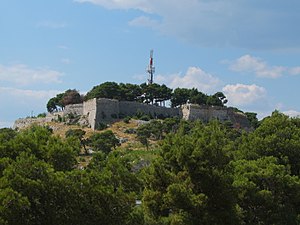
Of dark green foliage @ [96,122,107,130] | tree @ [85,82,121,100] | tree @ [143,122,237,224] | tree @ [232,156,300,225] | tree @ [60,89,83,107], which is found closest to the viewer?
tree @ [143,122,237,224]

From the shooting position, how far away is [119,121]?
67.7 m

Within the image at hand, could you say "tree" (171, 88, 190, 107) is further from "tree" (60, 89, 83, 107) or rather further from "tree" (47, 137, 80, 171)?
"tree" (47, 137, 80, 171)

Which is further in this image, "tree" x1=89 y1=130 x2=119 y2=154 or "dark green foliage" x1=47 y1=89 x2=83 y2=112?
"dark green foliage" x1=47 y1=89 x2=83 y2=112

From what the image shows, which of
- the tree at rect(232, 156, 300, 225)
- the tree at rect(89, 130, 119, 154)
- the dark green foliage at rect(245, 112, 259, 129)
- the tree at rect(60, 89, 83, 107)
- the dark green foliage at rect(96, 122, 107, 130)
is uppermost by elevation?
the tree at rect(60, 89, 83, 107)

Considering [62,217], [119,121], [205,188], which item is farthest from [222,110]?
[62,217]

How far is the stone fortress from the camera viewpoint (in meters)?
67.2

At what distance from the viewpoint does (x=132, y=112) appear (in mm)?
70625

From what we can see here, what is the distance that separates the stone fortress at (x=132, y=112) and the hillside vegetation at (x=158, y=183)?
43.0 m

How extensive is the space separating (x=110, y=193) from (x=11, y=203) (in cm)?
329

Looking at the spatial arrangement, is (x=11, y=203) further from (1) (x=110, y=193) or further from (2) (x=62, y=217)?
(1) (x=110, y=193)

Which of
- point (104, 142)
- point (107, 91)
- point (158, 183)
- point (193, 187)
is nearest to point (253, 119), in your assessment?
point (107, 91)

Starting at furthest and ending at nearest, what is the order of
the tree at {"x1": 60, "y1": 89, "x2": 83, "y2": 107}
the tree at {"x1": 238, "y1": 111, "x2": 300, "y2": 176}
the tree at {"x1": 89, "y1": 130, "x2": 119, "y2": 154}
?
the tree at {"x1": 60, "y1": 89, "x2": 83, "y2": 107}
the tree at {"x1": 89, "y1": 130, "x2": 119, "y2": 154}
the tree at {"x1": 238, "y1": 111, "x2": 300, "y2": 176}

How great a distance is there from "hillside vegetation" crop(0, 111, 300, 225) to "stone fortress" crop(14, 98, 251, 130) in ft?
141

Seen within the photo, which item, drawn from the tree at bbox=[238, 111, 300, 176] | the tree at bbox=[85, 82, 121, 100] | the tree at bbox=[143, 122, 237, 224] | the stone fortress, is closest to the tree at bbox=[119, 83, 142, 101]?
the tree at bbox=[85, 82, 121, 100]
